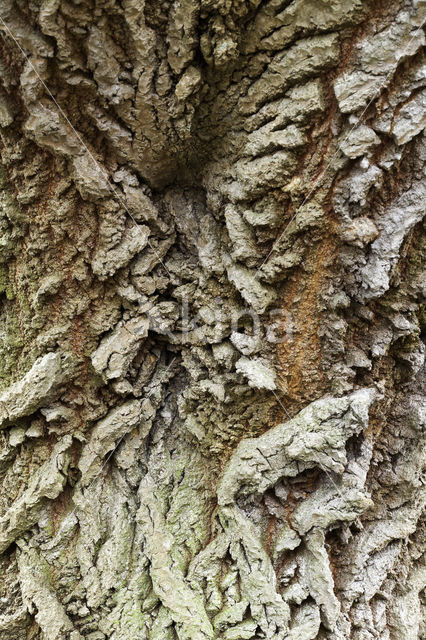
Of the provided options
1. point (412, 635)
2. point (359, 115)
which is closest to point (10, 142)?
point (359, 115)

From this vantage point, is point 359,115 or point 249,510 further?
point 249,510

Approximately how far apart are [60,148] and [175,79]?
0.76 meters

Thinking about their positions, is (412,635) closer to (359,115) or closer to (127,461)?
(127,461)

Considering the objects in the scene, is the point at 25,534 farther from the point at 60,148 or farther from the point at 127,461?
the point at 60,148

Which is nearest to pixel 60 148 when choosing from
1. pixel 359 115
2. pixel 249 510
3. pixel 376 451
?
pixel 359 115

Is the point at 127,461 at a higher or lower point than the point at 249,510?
higher

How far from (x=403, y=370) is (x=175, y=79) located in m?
2.24

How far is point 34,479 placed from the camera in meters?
2.73

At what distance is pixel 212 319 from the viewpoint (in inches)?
105

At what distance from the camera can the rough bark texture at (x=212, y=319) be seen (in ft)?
7.06

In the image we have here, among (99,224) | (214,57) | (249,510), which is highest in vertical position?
(214,57)

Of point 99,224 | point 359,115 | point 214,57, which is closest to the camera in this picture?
point 359,115

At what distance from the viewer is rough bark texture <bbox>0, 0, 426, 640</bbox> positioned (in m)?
2.15

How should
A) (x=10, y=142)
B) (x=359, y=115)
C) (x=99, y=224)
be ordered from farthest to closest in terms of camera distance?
(x=99, y=224)
(x=10, y=142)
(x=359, y=115)
